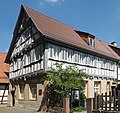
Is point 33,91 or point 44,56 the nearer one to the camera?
point 44,56

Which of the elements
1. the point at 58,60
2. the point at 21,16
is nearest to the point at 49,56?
the point at 58,60

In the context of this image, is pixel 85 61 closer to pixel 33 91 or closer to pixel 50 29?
pixel 50 29

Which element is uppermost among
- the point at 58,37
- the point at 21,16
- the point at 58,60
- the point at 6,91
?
the point at 21,16

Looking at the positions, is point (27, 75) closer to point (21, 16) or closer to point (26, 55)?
point (26, 55)

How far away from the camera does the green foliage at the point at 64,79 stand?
68.4ft

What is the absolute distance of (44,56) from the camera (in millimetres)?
22109

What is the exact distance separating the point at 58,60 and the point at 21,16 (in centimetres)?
823

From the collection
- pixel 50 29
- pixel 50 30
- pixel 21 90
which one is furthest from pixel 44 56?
pixel 21 90

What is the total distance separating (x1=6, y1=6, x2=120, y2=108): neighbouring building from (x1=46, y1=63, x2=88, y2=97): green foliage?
1.03 metres

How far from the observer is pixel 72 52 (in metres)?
25.0

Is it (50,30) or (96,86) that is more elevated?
(50,30)

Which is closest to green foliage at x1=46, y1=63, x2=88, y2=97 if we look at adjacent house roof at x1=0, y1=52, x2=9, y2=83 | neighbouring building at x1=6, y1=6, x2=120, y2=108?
neighbouring building at x1=6, y1=6, x2=120, y2=108

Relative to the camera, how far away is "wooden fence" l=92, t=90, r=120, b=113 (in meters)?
11.4

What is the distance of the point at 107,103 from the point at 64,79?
948 cm
